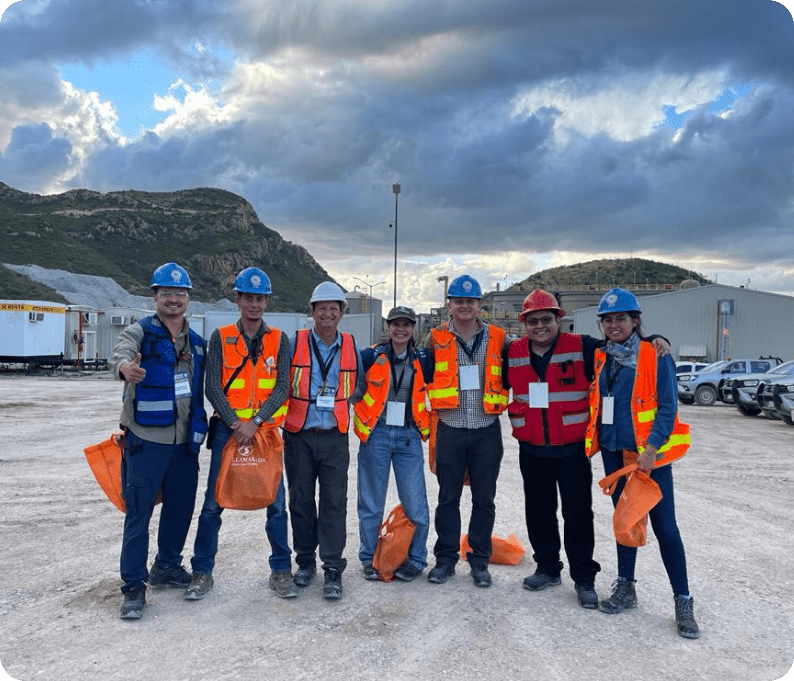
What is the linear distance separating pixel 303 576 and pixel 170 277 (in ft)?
7.60

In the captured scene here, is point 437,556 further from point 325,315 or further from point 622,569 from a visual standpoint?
point 325,315

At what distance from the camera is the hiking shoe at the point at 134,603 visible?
407 centimetres

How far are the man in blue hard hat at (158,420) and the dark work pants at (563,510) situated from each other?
237 centimetres

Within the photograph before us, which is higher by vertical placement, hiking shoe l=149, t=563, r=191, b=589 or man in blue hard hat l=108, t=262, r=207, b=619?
man in blue hard hat l=108, t=262, r=207, b=619

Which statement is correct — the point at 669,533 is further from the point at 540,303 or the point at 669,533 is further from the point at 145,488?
the point at 145,488

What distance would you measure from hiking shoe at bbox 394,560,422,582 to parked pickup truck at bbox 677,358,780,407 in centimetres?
1887

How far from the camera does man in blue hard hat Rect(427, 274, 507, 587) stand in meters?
4.85

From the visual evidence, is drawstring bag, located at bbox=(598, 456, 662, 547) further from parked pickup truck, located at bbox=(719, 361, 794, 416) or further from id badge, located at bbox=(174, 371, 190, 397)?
parked pickup truck, located at bbox=(719, 361, 794, 416)

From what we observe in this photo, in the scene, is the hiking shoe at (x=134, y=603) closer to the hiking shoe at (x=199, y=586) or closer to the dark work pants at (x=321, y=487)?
the hiking shoe at (x=199, y=586)

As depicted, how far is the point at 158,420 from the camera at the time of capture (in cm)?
428

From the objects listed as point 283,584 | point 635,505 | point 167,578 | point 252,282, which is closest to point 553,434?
point 635,505


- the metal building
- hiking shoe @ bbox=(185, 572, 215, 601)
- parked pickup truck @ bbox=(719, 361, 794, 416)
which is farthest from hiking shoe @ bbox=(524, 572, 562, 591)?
the metal building

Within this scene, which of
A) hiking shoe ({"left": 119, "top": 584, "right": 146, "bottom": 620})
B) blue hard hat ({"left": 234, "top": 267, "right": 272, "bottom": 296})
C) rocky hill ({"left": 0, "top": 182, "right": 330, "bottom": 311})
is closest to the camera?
hiking shoe ({"left": 119, "top": 584, "right": 146, "bottom": 620})

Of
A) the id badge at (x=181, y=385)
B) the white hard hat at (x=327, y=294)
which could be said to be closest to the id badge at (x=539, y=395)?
the white hard hat at (x=327, y=294)
